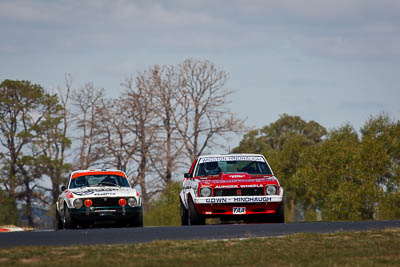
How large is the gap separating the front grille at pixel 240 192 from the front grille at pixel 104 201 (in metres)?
2.90

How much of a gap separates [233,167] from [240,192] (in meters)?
1.63

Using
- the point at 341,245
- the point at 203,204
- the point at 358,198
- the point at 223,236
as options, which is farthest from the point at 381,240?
the point at 358,198

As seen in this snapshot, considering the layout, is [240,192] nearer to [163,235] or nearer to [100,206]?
[100,206]

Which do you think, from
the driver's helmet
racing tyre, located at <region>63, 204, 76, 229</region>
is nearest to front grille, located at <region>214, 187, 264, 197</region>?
the driver's helmet

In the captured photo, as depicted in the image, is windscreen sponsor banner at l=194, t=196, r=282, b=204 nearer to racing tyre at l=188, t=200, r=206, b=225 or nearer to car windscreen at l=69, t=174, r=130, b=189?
racing tyre at l=188, t=200, r=206, b=225

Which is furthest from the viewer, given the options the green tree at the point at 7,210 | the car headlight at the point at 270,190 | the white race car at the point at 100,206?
the green tree at the point at 7,210

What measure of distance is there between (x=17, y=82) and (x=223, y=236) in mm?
44045

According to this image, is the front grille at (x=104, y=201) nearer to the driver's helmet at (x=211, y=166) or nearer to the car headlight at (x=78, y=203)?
the car headlight at (x=78, y=203)

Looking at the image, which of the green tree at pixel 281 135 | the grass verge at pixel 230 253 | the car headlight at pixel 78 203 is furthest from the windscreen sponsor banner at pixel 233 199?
the green tree at pixel 281 135

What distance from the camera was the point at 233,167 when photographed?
20438mm

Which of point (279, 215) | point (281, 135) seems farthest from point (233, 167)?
point (281, 135)

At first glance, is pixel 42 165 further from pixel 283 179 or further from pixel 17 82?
pixel 283 179

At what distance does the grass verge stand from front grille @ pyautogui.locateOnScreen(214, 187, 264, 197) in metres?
5.24

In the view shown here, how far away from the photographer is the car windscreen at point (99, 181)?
2193 centimetres
